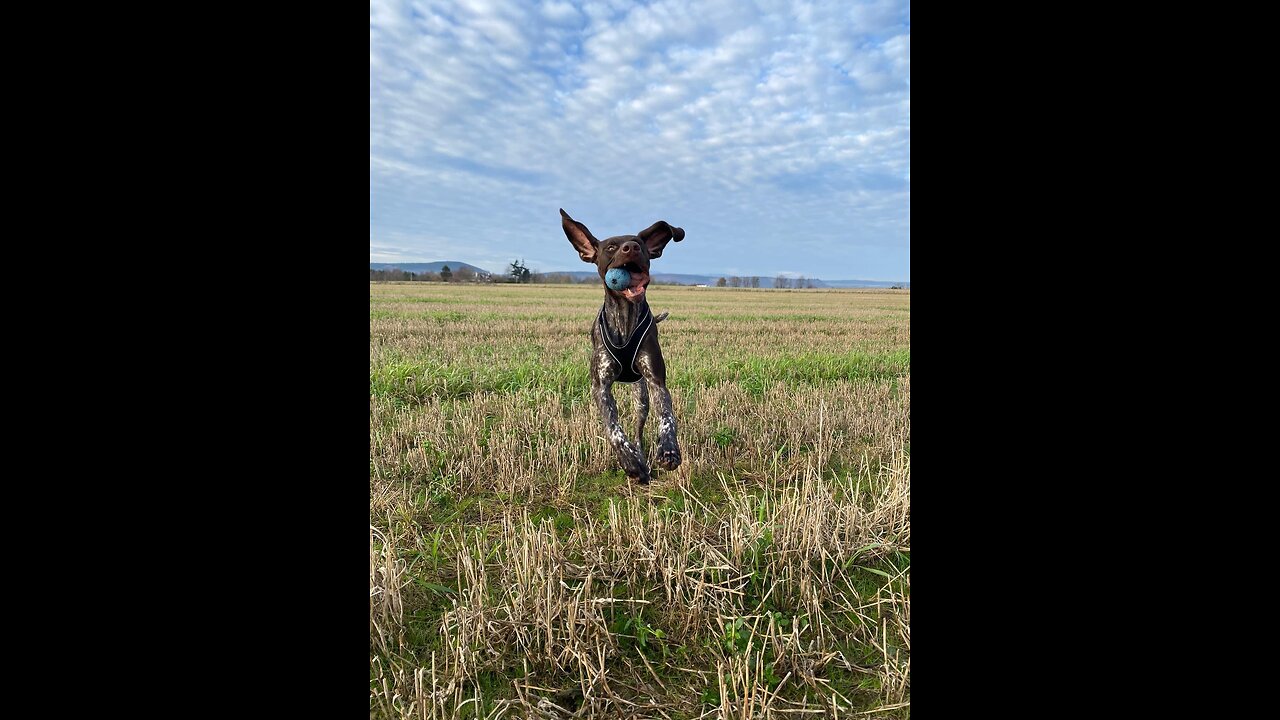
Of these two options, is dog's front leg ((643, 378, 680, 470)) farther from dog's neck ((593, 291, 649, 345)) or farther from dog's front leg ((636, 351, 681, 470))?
dog's neck ((593, 291, 649, 345))

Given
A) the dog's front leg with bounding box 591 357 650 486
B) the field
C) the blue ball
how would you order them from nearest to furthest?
the field → the blue ball → the dog's front leg with bounding box 591 357 650 486

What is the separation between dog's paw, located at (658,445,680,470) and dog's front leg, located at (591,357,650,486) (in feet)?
0.45

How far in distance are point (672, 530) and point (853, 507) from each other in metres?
1.14

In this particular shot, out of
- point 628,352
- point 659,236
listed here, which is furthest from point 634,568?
point 659,236

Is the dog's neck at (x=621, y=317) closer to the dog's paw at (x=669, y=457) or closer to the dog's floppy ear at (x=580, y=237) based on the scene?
the dog's floppy ear at (x=580, y=237)

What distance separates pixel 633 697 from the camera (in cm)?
208

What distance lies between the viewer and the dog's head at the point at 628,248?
373cm

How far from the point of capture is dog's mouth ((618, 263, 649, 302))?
3771mm

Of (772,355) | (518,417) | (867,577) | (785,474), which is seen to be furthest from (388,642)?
(772,355)

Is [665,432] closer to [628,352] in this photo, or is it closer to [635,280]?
[628,352]

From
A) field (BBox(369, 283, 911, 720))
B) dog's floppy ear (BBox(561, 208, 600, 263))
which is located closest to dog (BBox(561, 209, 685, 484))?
dog's floppy ear (BBox(561, 208, 600, 263))

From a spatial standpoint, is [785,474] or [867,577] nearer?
[867,577]

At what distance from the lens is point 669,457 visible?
159 inches
